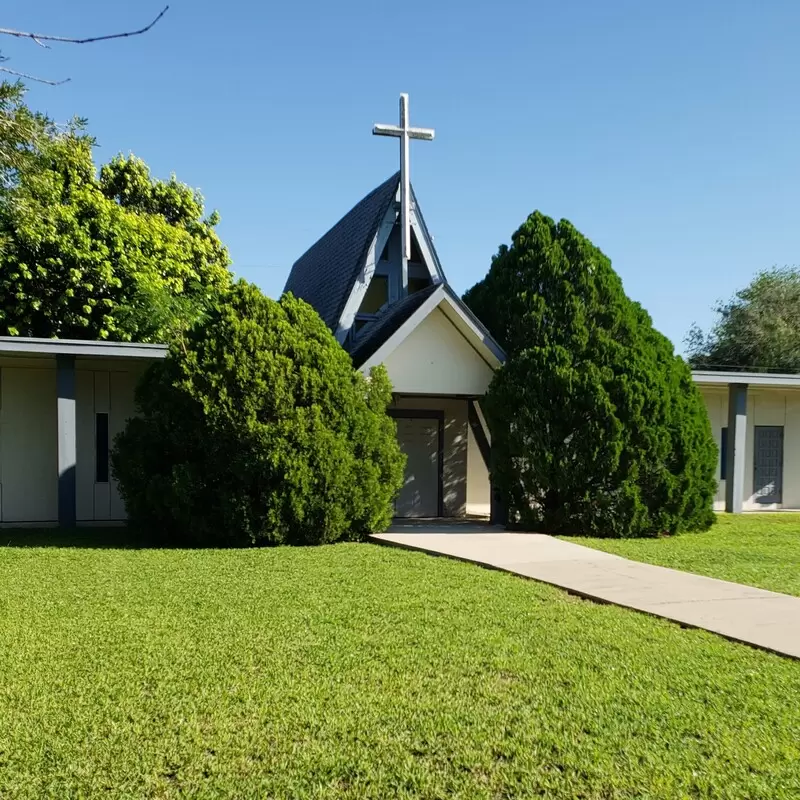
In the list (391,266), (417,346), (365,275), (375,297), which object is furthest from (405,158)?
(417,346)

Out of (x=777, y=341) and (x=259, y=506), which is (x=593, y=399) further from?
(x=777, y=341)

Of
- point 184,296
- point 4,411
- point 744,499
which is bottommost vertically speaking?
point 744,499

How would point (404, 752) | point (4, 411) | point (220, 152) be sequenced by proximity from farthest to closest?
point (4, 411) < point (220, 152) < point (404, 752)

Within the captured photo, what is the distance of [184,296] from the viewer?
24125 millimetres

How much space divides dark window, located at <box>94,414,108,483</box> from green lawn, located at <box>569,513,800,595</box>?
8670 mm

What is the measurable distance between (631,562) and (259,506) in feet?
Result: 16.6

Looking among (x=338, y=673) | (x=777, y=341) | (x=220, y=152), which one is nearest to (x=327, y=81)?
(x=220, y=152)

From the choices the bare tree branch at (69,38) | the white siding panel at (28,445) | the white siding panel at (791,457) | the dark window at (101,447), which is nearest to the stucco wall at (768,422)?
the white siding panel at (791,457)

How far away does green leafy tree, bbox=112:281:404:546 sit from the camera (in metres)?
10.2

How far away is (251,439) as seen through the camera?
1011 cm

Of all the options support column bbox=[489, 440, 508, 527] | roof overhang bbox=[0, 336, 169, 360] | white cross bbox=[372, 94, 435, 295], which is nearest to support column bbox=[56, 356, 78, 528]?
roof overhang bbox=[0, 336, 169, 360]

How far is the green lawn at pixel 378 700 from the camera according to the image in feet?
10.6

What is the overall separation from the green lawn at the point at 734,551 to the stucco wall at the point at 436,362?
130 inches

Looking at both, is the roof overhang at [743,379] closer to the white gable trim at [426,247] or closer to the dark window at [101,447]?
the white gable trim at [426,247]
